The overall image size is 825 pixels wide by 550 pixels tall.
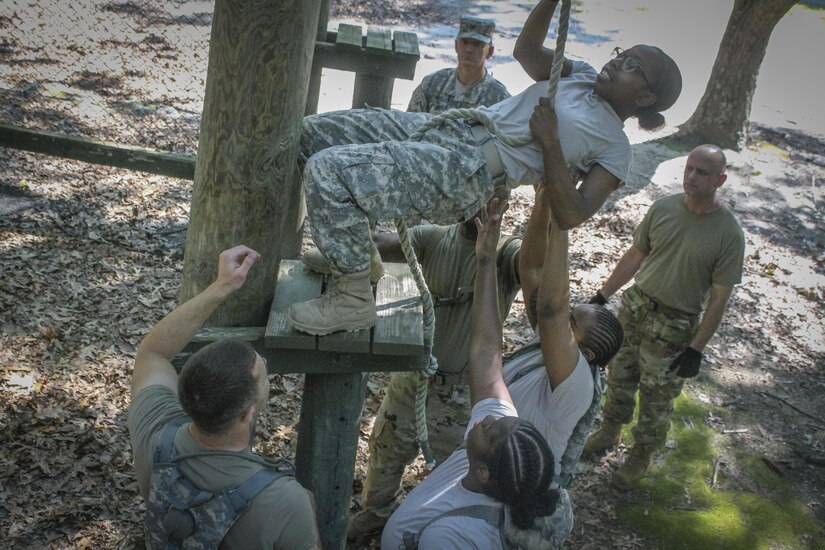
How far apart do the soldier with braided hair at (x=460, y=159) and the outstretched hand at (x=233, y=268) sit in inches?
9.5

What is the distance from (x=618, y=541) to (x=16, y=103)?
7249 millimetres

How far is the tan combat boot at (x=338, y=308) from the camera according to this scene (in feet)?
8.75

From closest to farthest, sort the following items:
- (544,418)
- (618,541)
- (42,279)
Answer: (544,418), (618,541), (42,279)

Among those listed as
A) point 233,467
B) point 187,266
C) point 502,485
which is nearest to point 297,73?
point 187,266

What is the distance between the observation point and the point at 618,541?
4527mm

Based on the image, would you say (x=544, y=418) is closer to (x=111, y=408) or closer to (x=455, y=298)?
(x=455, y=298)

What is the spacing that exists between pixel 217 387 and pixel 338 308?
623 millimetres

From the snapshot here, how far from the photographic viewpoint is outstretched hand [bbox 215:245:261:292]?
2.53 meters

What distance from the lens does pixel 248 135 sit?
99.3 inches

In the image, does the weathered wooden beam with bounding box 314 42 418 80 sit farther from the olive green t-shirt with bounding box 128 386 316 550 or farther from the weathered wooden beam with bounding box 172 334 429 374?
the olive green t-shirt with bounding box 128 386 316 550

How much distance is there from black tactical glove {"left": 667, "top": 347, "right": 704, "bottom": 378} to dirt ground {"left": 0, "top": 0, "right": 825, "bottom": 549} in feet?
2.99

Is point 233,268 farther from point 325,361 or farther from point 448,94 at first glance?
point 448,94

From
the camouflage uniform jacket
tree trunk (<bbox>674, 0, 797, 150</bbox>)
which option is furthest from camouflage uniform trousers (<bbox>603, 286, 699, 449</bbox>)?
tree trunk (<bbox>674, 0, 797, 150</bbox>)

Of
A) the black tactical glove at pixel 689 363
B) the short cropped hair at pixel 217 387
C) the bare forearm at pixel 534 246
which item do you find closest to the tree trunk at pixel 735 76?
the black tactical glove at pixel 689 363
